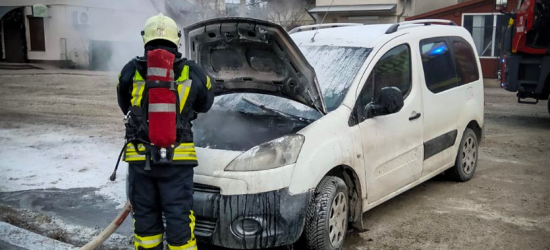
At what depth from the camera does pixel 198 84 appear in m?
3.48

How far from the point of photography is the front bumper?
3.75 m

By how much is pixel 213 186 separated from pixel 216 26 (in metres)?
1.23

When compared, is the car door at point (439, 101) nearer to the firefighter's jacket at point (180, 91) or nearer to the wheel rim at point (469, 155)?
the wheel rim at point (469, 155)

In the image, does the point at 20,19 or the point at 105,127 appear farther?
the point at 20,19

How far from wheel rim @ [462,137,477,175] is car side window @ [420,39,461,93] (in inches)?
30.7

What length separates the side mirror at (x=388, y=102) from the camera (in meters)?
4.39

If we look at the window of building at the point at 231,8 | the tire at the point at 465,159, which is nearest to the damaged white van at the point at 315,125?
the tire at the point at 465,159

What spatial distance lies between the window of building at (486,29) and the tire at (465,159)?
13.9 m

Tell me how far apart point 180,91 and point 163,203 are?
28.1 inches

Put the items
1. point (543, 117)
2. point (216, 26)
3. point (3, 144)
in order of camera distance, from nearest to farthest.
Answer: point (216, 26)
point (3, 144)
point (543, 117)

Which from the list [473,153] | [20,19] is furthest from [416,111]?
[20,19]

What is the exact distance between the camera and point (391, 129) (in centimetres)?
473

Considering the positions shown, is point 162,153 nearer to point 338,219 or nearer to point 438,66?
point 338,219

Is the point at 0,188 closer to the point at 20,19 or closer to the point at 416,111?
the point at 416,111
